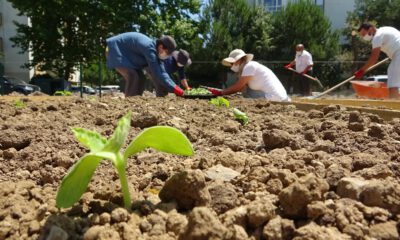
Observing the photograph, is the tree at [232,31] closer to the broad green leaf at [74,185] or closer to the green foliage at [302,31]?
the green foliage at [302,31]

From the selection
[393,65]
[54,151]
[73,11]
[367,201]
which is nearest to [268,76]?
[393,65]

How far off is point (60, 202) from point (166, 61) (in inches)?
247

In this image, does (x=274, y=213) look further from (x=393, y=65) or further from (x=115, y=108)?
(x=393, y=65)

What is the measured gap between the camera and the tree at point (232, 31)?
96.4 ft

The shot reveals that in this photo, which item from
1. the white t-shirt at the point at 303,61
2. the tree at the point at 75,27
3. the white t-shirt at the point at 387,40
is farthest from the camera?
the tree at the point at 75,27

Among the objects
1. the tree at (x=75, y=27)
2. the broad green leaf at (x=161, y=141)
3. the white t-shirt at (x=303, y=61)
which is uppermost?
the tree at (x=75, y=27)

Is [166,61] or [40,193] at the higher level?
[166,61]

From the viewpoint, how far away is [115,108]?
11.1 ft

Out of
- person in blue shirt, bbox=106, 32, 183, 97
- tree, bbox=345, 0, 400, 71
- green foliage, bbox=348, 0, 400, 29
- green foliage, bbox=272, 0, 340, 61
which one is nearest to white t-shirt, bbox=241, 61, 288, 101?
person in blue shirt, bbox=106, 32, 183, 97

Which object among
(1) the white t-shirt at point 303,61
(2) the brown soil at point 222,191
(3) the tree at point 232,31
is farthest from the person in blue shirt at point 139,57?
(3) the tree at point 232,31

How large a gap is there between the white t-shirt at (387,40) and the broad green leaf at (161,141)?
19.6 ft

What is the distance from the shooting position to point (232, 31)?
31.4 metres

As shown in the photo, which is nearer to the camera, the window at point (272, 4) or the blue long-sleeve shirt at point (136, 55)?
the blue long-sleeve shirt at point (136, 55)

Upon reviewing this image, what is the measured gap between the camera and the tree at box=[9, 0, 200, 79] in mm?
17766
